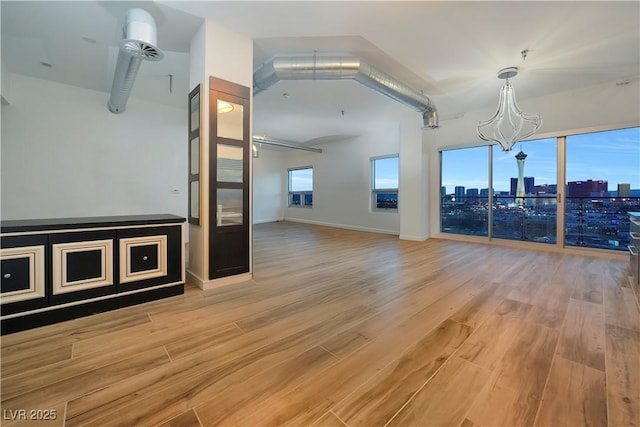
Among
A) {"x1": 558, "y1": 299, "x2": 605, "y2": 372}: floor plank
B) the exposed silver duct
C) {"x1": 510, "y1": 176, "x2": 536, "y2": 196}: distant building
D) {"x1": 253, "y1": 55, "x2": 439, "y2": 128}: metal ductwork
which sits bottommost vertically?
Answer: {"x1": 558, "y1": 299, "x2": 605, "y2": 372}: floor plank

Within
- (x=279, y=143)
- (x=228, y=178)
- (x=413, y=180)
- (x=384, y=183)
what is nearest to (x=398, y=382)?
(x=228, y=178)

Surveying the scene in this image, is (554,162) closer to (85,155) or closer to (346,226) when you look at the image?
(346,226)

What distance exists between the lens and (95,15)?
8.49 feet

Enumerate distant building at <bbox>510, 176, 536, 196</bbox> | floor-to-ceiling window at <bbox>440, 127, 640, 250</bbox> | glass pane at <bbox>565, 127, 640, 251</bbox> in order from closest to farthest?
glass pane at <bbox>565, 127, 640, 251</bbox>
floor-to-ceiling window at <bbox>440, 127, 640, 250</bbox>
distant building at <bbox>510, 176, 536, 196</bbox>

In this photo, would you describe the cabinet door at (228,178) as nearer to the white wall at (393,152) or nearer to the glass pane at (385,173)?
the white wall at (393,152)

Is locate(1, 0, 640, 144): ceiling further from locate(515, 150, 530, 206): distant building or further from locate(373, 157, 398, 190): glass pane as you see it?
locate(373, 157, 398, 190): glass pane

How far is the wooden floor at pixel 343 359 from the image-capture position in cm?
116

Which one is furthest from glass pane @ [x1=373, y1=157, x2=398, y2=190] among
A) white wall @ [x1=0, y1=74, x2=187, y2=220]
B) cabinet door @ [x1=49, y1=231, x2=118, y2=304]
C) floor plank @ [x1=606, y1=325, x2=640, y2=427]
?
cabinet door @ [x1=49, y1=231, x2=118, y2=304]

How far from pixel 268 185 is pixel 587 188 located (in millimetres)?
8706

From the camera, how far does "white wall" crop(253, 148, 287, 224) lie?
9438 mm

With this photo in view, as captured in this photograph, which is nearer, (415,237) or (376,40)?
(376,40)

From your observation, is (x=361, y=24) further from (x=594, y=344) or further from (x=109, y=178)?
(x=109, y=178)

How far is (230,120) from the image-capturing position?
2893 mm

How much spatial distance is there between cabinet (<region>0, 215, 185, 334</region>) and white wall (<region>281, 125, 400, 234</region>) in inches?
224
